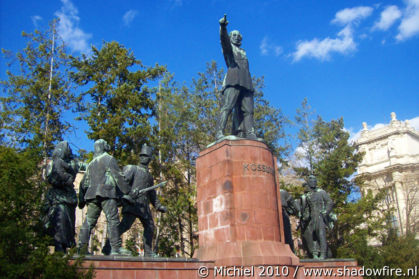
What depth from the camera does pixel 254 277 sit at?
28.0 ft

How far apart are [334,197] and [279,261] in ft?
61.2

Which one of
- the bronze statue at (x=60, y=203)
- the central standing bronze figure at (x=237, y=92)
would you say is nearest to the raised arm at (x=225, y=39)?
the central standing bronze figure at (x=237, y=92)

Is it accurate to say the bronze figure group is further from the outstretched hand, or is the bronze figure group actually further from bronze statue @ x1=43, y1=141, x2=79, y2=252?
the outstretched hand

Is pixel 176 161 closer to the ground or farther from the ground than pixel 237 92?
farther from the ground

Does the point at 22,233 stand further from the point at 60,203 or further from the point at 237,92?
the point at 237,92

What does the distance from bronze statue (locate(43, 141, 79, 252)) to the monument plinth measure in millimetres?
3059

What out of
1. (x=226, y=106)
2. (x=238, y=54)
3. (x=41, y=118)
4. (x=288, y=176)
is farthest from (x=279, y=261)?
(x=288, y=176)

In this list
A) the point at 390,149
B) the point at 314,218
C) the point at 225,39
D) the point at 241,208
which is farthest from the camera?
the point at 390,149

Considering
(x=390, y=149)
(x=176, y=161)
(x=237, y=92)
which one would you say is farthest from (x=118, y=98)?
(x=390, y=149)

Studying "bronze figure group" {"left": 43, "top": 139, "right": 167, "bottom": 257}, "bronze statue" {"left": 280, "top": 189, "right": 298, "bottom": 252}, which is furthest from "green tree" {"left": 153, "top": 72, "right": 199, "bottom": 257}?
"bronze figure group" {"left": 43, "top": 139, "right": 167, "bottom": 257}

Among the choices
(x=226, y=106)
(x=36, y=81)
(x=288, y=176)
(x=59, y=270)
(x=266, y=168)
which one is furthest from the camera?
(x=288, y=176)

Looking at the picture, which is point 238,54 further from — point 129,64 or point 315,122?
point 315,122

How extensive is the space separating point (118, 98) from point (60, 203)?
15730 millimetres

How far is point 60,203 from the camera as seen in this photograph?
8.71 metres
